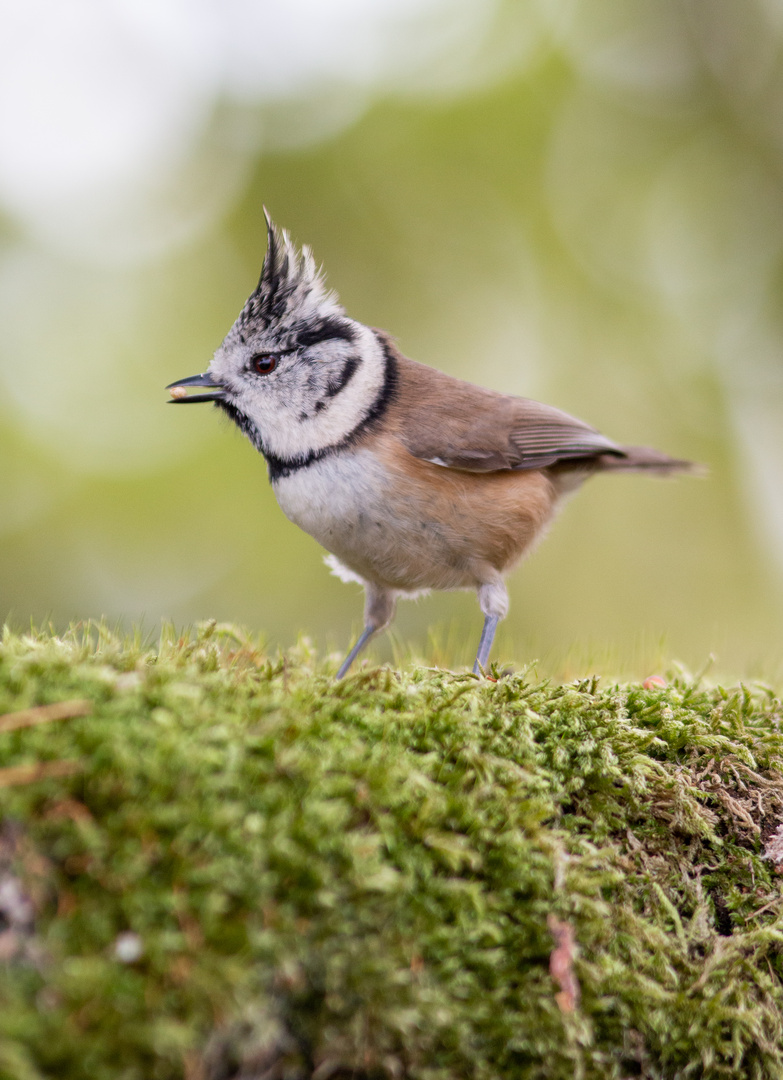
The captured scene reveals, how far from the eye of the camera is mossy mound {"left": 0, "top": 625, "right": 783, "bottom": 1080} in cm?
135

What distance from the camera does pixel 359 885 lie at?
1.54 meters

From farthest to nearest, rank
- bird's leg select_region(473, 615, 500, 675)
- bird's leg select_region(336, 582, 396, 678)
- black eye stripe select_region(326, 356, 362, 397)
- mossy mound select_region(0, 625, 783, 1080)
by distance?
bird's leg select_region(336, 582, 396, 678) → black eye stripe select_region(326, 356, 362, 397) → bird's leg select_region(473, 615, 500, 675) → mossy mound select_region(0, 625, 783, 1080)

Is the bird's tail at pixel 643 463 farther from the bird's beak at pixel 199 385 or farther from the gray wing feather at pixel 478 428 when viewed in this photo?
the bird's beak at pixel 199 385

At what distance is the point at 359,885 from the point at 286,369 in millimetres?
2752

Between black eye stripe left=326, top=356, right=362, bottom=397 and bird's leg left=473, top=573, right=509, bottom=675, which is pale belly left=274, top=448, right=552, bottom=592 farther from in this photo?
black eye stripe left=326, top=356, right=362, bottom=397

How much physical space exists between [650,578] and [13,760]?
921 cm

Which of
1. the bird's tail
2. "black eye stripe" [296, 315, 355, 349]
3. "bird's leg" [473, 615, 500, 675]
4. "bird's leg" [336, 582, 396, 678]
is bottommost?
"bird's leg" [473, 615, 500, 675]

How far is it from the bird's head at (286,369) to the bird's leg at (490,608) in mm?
1032

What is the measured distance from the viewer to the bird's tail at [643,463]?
468cm

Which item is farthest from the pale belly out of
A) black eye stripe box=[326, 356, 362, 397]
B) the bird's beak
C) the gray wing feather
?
the bird's beak

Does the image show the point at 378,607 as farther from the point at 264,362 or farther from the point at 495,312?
the point at 495,312

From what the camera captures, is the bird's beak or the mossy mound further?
A: the bird's beak

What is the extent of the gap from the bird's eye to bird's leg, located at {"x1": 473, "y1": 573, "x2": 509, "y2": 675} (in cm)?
151

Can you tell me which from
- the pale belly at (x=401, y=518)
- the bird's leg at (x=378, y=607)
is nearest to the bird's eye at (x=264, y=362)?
the pale belly at (x=401, y=518)
